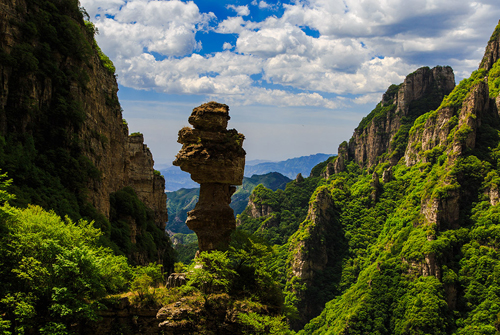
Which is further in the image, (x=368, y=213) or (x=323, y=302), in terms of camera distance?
(x=368, y=213)

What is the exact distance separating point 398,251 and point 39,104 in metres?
111

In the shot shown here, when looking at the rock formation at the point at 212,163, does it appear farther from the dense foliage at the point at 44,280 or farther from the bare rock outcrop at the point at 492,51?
the bare rock outcrop at the point at 492,51

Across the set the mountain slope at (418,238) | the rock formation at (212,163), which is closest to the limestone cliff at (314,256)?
the mountain slope at (418,238)

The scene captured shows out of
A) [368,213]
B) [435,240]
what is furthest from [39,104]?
[368,213]

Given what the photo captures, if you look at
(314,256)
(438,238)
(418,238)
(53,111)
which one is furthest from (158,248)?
(314,256)

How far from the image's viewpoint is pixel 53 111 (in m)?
40.3

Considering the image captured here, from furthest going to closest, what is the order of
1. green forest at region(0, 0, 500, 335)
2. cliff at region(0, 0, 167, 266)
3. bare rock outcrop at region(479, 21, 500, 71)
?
bare rock outcrop at region(479, 21, 500, 71), cliff at region(0, 0, 167, 266), green forest at region(0, 0, 500, 335)

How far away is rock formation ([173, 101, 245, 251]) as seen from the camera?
27125 mm

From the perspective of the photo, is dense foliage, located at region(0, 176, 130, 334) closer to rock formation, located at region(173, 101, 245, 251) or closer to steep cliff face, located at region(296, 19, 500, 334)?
rock formation, located at region(173, 101, 245, 251)

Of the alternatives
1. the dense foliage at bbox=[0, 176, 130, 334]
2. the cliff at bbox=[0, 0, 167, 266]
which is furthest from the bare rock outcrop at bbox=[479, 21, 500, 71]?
the dense foliage at bbox=[0, 176, 130, 334]

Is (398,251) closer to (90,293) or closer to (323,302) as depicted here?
(323,302)

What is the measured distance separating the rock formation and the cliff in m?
13.0

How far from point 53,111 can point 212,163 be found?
72.8 ft

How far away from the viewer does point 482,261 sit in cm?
10062
